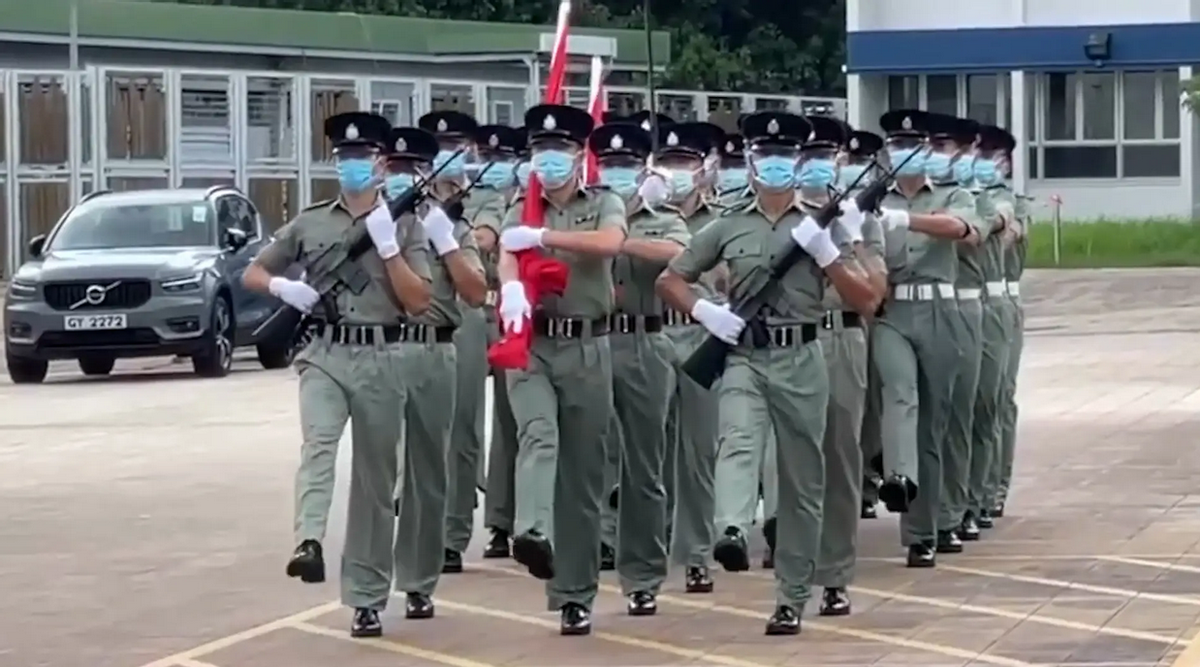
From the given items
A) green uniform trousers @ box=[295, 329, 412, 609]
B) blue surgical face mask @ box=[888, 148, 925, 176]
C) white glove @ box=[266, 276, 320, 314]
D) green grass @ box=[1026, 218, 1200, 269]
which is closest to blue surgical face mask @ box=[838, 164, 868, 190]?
blue surgical face mask @ box=[888, 148, 925, 176]

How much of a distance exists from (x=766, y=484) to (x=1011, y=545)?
78.5 inches

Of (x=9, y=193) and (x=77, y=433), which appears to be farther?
(x=9, y=193)

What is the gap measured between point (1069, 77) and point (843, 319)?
45.7m

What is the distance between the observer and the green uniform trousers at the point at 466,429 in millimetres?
12711

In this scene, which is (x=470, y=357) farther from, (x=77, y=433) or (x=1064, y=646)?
(x=77, y=433)

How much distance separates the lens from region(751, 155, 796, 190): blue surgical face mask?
10.5m

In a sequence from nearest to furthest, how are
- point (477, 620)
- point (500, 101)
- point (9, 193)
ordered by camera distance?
1. point (477, 620)
2. point (9, 193)
3. point (500, 101)

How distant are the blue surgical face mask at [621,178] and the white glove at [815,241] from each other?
125 centimetres

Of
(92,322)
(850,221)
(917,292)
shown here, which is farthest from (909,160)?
(92,322)

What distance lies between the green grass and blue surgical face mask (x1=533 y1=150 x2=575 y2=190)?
31.5 meters

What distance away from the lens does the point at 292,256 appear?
1076cm

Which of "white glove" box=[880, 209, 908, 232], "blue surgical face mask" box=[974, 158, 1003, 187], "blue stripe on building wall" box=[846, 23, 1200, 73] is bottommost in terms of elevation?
"white glove" box=[880, 209, 908, 232]

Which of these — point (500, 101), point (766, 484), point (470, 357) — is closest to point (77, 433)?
point (470, 357)

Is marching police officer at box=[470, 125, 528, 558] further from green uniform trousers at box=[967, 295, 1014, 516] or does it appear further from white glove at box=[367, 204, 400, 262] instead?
white glove at box=[367, 204, 400, 262]
